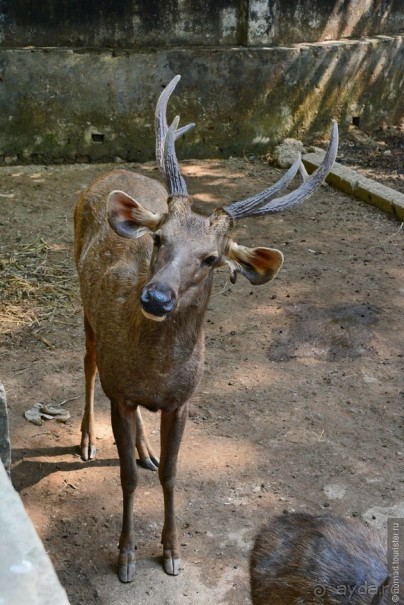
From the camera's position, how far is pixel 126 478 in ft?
13.1

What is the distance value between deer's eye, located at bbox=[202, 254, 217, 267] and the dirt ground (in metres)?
1.40

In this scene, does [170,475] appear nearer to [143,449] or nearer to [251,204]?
[143,449]

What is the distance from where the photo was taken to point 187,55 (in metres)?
9.07

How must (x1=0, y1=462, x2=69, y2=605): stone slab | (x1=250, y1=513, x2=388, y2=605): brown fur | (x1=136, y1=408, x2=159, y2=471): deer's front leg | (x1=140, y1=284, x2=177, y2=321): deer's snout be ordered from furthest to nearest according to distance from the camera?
(x1=136, y1=408, x2=159, y2=471): deer's front leg → (x1=140, y1=284, x2=177, y2=321): deer's snout → (x1=250, y1=513, x2=388, y2=605): brown fur → (x1=0, y1=462, x2=69, y2=605): stone slab

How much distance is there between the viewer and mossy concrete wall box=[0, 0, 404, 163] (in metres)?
8.78

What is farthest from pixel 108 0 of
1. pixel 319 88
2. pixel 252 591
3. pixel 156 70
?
pixel 252 591

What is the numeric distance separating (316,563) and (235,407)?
2.11 meters

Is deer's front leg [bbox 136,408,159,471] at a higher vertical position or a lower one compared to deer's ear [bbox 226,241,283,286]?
lower

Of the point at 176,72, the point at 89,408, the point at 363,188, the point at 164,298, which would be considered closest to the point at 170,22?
the point at 176,72

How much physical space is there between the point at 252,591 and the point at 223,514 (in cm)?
97

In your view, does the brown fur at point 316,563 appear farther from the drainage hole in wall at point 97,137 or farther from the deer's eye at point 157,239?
the drainage hole in wall at point 97,137

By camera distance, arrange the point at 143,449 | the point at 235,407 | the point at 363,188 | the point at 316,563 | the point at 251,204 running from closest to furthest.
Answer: the point at 316,563 → the point at 251,204 → the point at 143,449 → the point at 235,407 → the point at 363,188

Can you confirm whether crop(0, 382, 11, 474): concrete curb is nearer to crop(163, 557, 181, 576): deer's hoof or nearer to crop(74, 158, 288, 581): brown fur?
crop(74, 158, 288, 581): brown fur

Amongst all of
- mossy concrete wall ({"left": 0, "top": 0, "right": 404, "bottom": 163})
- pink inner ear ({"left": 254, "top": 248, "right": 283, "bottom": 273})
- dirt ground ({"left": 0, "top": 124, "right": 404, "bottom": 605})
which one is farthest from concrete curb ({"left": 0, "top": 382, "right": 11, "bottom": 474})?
mossy concrete wall ({"left": 0, "top": 0, "right": 404, "bottom": 163})
